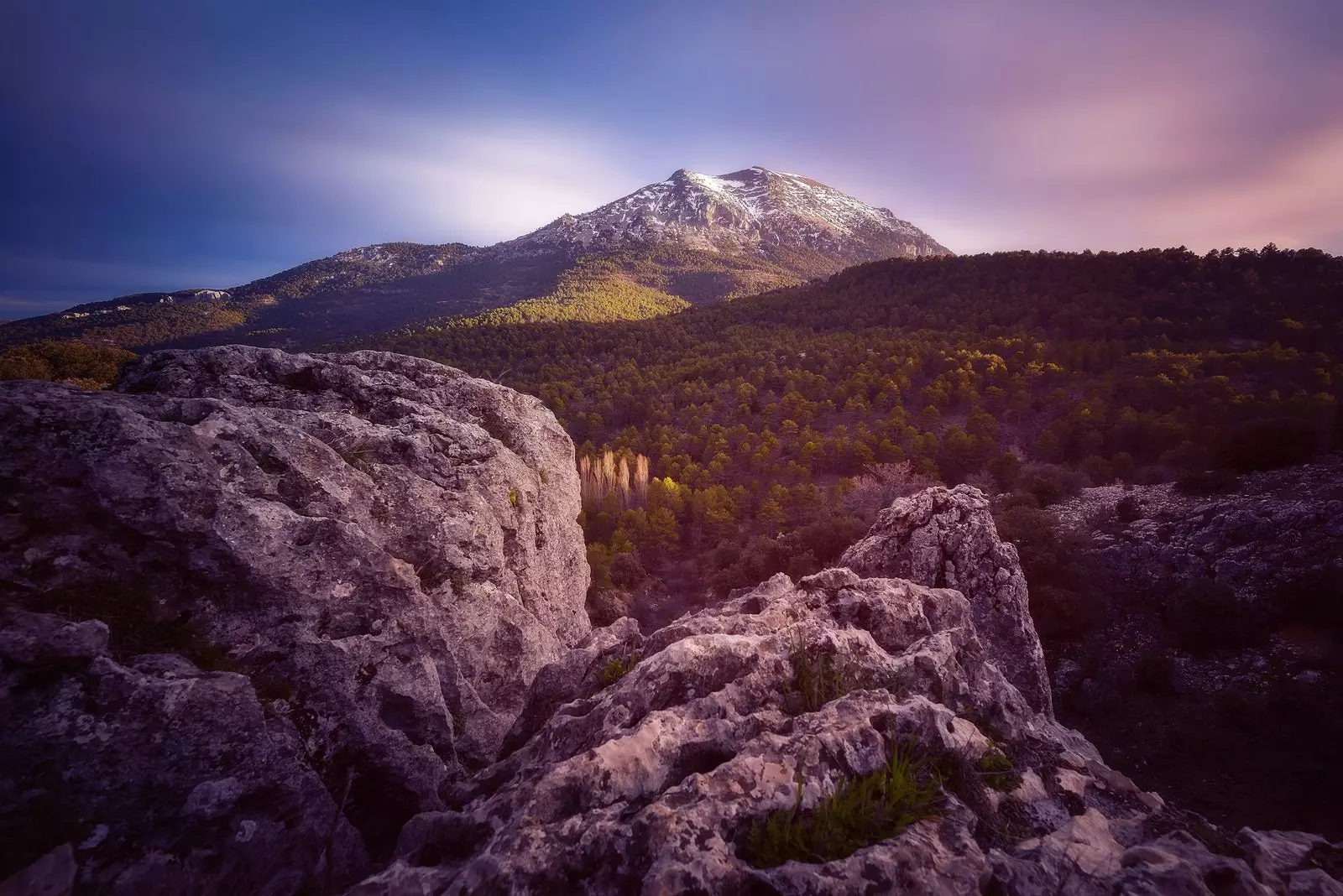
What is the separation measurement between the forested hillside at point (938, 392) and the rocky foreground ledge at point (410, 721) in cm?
2004

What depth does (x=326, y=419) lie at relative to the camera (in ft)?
31.8

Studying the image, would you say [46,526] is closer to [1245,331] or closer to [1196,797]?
[1196,797]

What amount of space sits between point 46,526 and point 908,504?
52.5ft

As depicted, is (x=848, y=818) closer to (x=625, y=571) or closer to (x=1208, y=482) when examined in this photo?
(x=625, y=571)

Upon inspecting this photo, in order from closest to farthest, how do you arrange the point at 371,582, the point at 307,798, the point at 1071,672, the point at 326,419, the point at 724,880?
1. the point at 724,880
2. the point at 307,798
3. the point at 371,582
4. the point at 326,419
5. the point at 1071,672

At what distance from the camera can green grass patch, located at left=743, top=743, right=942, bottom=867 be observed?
4.42m

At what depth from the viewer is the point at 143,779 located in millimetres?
5312

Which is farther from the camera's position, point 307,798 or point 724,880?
point 307,798

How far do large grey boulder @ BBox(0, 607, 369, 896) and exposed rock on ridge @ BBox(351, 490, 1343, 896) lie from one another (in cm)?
179

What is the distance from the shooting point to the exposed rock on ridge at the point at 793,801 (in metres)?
4.34

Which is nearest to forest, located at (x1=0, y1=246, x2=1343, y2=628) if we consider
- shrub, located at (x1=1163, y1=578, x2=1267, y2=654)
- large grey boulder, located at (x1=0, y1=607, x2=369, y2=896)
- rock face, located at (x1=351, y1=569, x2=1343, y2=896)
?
shrub, located at (x1=1163, y1=578, x2=1267, y2=654)

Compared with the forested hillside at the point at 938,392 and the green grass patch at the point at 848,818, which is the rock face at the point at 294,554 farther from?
the forested hillside at the point at 938,392

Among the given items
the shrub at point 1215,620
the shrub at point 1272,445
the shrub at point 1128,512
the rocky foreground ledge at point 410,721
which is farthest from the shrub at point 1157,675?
the shrub at point 1272,445

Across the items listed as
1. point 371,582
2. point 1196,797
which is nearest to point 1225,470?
point 1196,797
